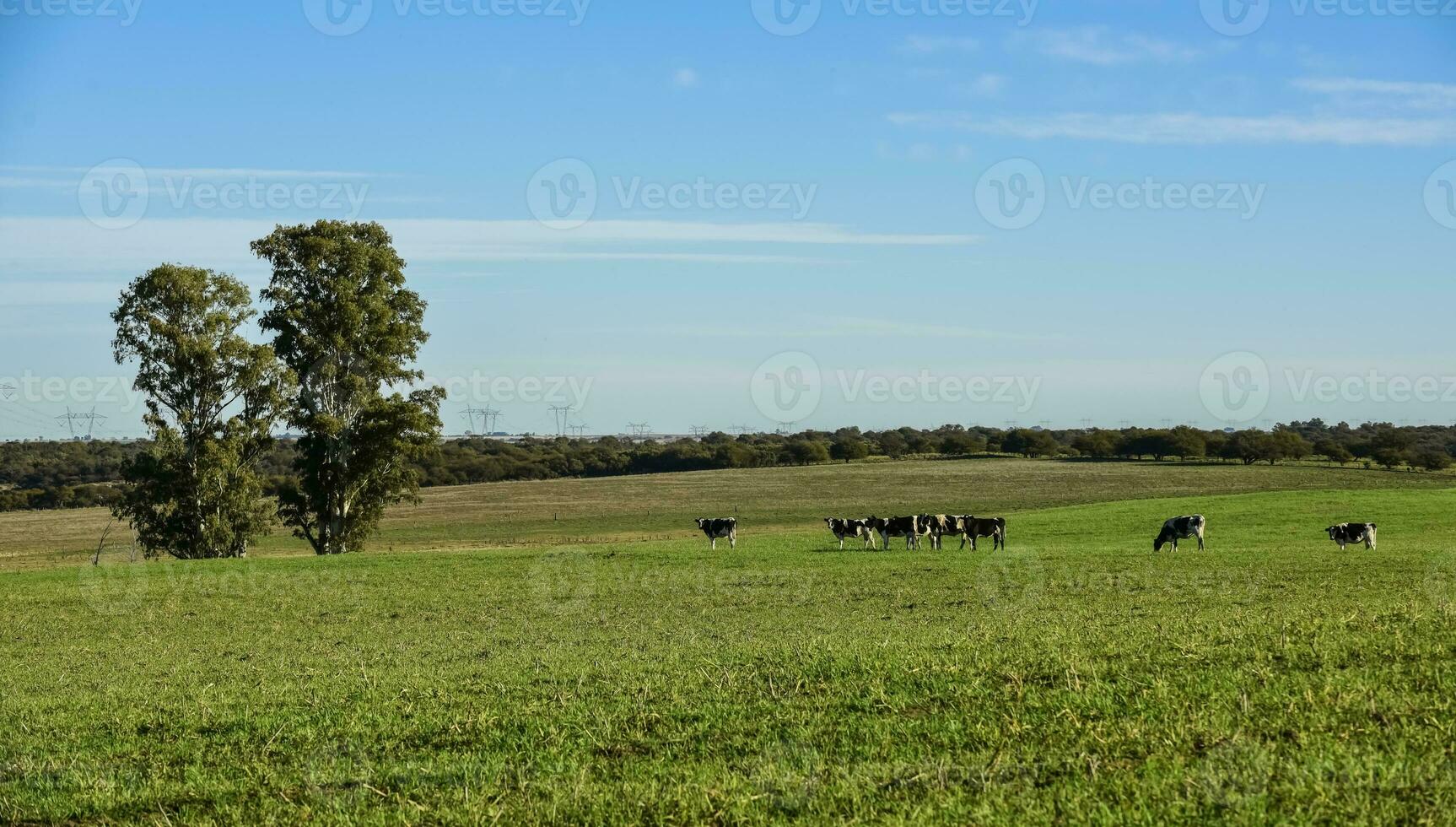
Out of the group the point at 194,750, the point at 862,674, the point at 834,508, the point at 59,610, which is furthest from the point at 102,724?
the point at 834,508

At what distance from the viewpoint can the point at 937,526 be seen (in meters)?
41.8

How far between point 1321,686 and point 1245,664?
954mm

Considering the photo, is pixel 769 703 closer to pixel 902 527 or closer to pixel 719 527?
pixel 902 527

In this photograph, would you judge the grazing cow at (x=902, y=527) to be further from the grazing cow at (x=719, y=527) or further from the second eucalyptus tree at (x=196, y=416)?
the second eucalyptus tree at (x=196, y=416)

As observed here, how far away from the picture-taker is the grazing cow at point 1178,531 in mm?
37219

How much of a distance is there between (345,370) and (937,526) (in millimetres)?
28255

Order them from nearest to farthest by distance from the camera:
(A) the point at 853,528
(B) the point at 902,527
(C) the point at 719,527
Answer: (B) the point at 902,527 → (A) the point at 853,528 → (C) the point at 719,527

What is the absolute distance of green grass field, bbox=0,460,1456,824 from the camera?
6672mm

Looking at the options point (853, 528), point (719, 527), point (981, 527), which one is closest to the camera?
point (981, 527)

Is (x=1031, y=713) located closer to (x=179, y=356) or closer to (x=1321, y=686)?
(x=1321, y=686)

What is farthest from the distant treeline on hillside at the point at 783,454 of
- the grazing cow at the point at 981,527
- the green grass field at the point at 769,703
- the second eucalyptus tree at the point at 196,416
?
the green grass field at the point at 769,703

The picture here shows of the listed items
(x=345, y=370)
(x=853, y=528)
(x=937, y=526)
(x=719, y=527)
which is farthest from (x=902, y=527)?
(x=345, y=370)

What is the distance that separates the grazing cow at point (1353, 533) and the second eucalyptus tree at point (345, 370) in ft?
120

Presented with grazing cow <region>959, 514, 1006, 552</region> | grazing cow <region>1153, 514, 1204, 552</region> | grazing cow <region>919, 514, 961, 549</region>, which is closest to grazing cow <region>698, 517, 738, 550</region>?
grazing cow <region>919, 514, 961, 549</region>
